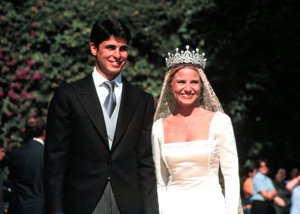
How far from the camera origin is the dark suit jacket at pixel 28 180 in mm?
9812

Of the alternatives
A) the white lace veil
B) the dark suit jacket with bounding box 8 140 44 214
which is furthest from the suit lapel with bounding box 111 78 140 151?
the dark suit jacket with bounding box 8 140 44 214

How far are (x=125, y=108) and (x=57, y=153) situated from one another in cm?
55

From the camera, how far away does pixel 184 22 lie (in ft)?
55.8

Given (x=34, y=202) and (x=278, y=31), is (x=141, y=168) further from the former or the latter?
(x=278, y=31)

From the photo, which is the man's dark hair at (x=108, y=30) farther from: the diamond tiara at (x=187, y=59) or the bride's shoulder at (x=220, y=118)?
the bride's shoulder at (x=220, y=118)

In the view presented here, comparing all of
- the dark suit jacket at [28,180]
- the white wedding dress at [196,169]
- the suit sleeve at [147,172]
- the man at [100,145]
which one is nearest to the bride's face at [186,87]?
the white wedding dress at [196,169]

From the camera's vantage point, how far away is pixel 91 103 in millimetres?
5793

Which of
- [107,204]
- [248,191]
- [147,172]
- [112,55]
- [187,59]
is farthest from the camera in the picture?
[248,191]

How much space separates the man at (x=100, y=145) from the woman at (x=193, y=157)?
0.50 m

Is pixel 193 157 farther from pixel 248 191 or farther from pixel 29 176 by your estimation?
pixel 248 191

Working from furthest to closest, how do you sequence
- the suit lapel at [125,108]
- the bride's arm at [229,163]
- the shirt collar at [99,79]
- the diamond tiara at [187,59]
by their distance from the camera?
1. the diamond tiara at [187,59]
2. the bride's arm at [229,163]
3. the shirt collar at [99,79]
4. the suit lapel at [125,108]

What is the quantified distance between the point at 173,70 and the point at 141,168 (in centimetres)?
101

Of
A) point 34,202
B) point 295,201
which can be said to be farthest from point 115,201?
point 295,201

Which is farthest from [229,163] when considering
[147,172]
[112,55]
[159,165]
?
[112,55]
